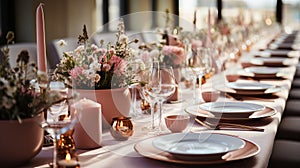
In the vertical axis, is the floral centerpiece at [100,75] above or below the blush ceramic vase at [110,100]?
above

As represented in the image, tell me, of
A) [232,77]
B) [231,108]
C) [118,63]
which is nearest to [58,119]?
[118,63]

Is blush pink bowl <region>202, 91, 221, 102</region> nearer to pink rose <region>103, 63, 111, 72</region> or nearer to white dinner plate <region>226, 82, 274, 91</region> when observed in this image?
white dinner plate <region>226, 82, 274, 91</region>

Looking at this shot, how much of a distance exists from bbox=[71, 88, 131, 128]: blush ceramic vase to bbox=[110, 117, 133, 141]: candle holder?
12 centimetres

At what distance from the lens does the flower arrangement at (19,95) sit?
1.17m

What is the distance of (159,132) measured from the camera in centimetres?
161

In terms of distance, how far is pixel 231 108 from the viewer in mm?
1911

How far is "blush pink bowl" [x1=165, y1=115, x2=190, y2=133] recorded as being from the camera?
1.58m

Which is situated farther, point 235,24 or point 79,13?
point 235,24

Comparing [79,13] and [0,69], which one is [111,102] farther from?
[79,13]

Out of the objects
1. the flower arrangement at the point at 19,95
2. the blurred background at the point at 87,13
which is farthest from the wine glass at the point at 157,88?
the blurred background at the point at 87,13

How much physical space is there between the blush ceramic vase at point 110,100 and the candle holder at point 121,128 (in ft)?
0.38

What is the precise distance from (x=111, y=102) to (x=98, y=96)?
0.05 meters

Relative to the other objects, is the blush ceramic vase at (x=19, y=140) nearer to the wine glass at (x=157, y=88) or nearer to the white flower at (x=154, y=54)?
the wine glass at (x=157, y=88)

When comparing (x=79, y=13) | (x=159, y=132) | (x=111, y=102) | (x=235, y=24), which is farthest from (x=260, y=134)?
(x=235, y=24)
